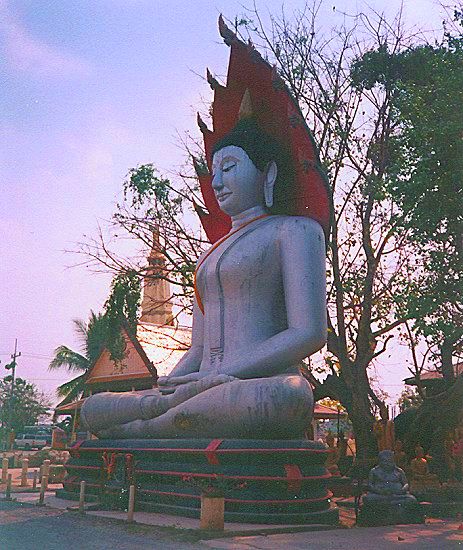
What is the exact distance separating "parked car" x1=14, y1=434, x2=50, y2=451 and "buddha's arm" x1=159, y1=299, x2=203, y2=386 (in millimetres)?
24280

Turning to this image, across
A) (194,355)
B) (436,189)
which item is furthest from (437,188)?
(194,355)

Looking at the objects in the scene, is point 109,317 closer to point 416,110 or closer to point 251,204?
point 251,204

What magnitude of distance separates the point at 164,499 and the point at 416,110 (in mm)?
4750

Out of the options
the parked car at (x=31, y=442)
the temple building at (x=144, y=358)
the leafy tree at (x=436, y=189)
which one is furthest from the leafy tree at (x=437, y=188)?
the parked car at (x=31, y=442)

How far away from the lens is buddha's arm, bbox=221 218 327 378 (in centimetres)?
674

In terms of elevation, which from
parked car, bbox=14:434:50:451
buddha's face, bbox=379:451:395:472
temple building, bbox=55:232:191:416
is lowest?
buddha's face, bbox=379:451:395:472

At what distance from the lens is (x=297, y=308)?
6895 mm

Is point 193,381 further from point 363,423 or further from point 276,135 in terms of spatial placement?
point 363,423

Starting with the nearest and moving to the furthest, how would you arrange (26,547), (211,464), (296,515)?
(26,547)
(296,515)
(211,464)

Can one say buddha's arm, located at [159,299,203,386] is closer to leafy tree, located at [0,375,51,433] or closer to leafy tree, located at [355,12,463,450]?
leafy tree, located at [355,12,463,450]

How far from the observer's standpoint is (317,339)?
6.82 metres

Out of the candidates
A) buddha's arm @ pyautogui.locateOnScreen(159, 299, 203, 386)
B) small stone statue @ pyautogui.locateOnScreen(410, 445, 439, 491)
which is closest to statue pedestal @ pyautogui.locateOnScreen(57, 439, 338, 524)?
buddha's arm @ pyautogui.locateOnScreen(159, 299, 203, 386)

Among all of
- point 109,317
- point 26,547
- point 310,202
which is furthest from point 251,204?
point 109,317

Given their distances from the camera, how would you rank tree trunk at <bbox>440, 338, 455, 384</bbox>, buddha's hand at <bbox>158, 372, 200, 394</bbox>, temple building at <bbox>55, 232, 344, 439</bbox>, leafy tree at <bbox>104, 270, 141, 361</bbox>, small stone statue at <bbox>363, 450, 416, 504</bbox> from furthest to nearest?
temple building at <bbox>55, 232, 344, 439</bbox>
leafy tree at <bbox>104, 270, 141, 361</bbox>
tree trunk at <bbox>440, 338, 455, 384</bbox>
buddha's hand at <bbox>158, 372, 200, 394</bbox>
small stone statue at <bbox>363, 450, 416, 504</bbox>
